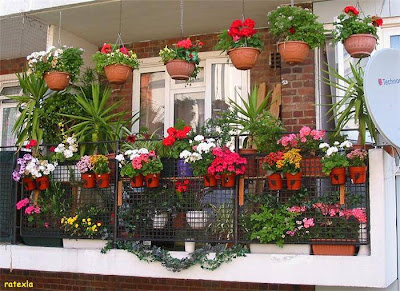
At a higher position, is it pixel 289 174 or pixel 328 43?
pixel 328 43

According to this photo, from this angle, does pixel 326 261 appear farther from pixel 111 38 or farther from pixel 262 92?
pixel 111 38

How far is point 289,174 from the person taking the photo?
17.9ft

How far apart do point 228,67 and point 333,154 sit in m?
2.88

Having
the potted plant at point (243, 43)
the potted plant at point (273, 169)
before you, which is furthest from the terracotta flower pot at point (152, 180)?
the potted plant at point (243, 43)

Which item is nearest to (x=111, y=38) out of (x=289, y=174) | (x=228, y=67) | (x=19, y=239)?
(x=228, y=67)

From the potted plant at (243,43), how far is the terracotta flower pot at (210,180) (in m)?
1.20

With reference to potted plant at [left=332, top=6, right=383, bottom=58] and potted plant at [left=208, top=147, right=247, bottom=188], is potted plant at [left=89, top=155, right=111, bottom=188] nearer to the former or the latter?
potted plant at [left=208, top=147, right=247, bottom=188]

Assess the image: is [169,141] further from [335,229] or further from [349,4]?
[349,4]

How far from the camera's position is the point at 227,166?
5551mm

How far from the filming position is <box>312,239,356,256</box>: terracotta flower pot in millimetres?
5344

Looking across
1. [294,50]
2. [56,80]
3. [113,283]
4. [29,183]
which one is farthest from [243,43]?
[113,283]

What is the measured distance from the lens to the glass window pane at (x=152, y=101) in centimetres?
816

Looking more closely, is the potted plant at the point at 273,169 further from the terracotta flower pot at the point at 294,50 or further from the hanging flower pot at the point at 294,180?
the terracotta flower pot at the point at 294,50

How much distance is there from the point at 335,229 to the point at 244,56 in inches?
77.0
